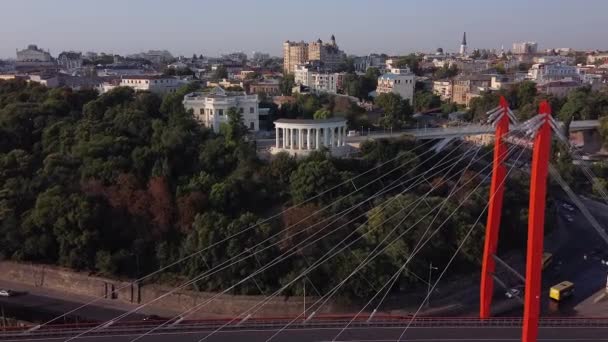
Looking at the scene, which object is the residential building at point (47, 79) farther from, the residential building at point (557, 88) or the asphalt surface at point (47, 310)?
the residential building at point (557, 88)

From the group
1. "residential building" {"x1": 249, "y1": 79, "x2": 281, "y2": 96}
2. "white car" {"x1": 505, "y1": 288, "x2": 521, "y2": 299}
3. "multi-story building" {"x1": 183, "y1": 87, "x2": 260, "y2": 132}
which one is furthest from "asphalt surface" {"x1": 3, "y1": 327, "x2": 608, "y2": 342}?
"residential building" {"x1": 249, "y1": 79, "x2": 281, "y2": 96}

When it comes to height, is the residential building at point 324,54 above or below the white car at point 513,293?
above

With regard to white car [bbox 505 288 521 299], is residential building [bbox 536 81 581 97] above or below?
above

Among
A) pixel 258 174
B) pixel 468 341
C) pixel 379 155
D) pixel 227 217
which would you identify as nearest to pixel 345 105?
pixel 379 155

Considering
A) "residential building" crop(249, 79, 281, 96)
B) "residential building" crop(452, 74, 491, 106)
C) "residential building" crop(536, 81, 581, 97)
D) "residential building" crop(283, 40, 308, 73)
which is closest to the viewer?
"residential building" crop(536, 81, 581, 97)

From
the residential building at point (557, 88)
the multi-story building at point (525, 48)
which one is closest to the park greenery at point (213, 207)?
the residential building at point (557, 88)

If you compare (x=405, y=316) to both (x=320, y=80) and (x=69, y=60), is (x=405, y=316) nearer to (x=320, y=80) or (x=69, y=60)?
(x=320, y=80)

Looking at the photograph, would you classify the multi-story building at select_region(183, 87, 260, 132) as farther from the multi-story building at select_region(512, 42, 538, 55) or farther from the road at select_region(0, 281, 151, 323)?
the multi-story building at select_region(512, 42, 538, 55)
